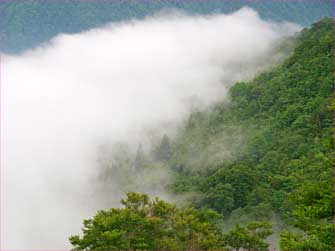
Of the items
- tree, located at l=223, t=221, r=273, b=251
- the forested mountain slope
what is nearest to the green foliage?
tree, located at l=223, t=221, r=273, b=251

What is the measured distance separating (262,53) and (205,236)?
10637 cm

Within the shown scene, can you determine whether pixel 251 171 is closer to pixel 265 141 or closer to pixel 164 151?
pixel 265 141

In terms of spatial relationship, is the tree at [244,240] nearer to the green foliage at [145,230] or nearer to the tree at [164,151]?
the green foliage at [145,230]

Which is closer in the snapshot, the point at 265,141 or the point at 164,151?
the point at 265,141

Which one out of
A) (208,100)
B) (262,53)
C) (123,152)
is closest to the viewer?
(208,100)

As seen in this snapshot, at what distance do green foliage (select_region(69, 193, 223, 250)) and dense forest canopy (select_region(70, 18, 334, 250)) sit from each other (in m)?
0.05

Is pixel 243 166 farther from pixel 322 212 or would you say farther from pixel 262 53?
pixel 262 53

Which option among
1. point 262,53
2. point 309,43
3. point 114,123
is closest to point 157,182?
point 309,43

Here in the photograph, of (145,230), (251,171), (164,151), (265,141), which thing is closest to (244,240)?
(145,230)

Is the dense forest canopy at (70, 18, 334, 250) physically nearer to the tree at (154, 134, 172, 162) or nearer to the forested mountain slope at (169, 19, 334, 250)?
the forested mountain slope at (169, 19, 334, 250)

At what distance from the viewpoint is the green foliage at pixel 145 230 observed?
24625 millimetres

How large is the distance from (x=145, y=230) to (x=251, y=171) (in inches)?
1274

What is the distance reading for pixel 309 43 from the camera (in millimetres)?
83812

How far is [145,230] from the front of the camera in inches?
1014
